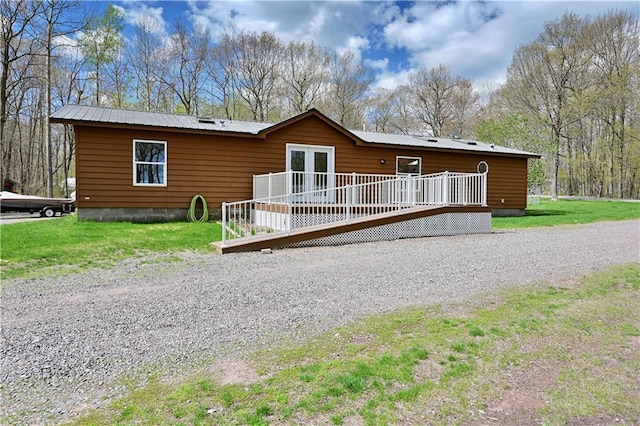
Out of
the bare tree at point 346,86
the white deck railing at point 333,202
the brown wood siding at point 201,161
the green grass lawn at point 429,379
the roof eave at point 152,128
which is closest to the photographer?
the green grass lawn at point 429,379

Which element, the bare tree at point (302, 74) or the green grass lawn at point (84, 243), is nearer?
the green grass lawn at point (84, 243)

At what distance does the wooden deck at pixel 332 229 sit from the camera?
7.52 metres

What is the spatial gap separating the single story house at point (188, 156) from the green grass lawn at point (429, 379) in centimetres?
879

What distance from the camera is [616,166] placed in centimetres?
2884

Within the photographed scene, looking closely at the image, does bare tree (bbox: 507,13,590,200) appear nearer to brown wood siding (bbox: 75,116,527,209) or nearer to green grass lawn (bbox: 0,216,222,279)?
brown wood siding (bbox: 75,116,527,209)

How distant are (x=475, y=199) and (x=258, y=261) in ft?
21.6

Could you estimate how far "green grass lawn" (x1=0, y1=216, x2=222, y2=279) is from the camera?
5.99 m

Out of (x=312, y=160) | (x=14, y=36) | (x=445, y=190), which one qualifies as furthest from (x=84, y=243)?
(x=14, y=36)

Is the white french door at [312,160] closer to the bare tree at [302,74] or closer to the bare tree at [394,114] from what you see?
the bare tree at [302,74]

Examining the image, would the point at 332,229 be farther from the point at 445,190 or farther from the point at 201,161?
the point at 201,161

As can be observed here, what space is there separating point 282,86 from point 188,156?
64.2ft

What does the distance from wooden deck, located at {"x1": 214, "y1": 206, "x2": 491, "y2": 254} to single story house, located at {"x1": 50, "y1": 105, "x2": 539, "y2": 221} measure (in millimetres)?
3467

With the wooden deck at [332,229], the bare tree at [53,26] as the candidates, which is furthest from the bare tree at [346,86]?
the wooden deck at [332,229]

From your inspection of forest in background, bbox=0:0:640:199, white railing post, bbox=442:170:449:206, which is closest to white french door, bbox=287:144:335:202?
white railing post, bbox=442:170:449:206
